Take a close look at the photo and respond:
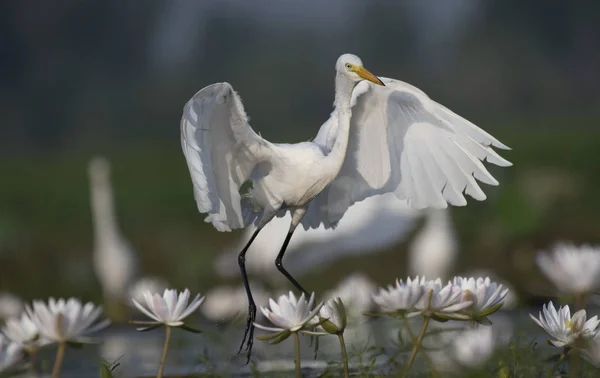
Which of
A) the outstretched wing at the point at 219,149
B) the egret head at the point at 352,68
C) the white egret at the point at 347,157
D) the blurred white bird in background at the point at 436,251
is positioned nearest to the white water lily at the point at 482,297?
the white egret at the point at 347,157

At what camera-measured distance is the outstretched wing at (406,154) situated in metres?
4.00

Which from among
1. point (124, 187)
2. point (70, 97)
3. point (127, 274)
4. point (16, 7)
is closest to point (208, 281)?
point (127, 274)

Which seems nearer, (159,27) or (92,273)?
(92,273)

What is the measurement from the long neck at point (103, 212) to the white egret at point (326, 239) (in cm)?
94

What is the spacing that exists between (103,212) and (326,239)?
187 cm

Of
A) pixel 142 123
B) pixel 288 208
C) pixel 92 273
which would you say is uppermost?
pixel 288 208

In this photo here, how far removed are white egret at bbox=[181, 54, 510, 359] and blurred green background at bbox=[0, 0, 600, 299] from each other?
5170 millimetres

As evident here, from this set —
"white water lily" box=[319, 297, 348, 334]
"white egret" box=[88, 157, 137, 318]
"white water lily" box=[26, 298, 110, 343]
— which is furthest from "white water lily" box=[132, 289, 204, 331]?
"white egret" box=[88, 157, 137, 318]

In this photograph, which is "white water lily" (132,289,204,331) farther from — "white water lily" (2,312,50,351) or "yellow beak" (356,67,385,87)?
"yellow beak" (356,67,385,87)

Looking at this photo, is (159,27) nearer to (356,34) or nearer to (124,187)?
(356,34)

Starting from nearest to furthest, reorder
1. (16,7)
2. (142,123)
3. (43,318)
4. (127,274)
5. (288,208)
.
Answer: (43,318) → (288,208) → (127,274) → (142,123) → (16,7)

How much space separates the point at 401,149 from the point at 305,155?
0.41 m

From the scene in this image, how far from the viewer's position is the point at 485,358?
2.68 meters

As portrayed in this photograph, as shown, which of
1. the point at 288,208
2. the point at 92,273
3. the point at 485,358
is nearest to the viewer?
the point at 485,358
